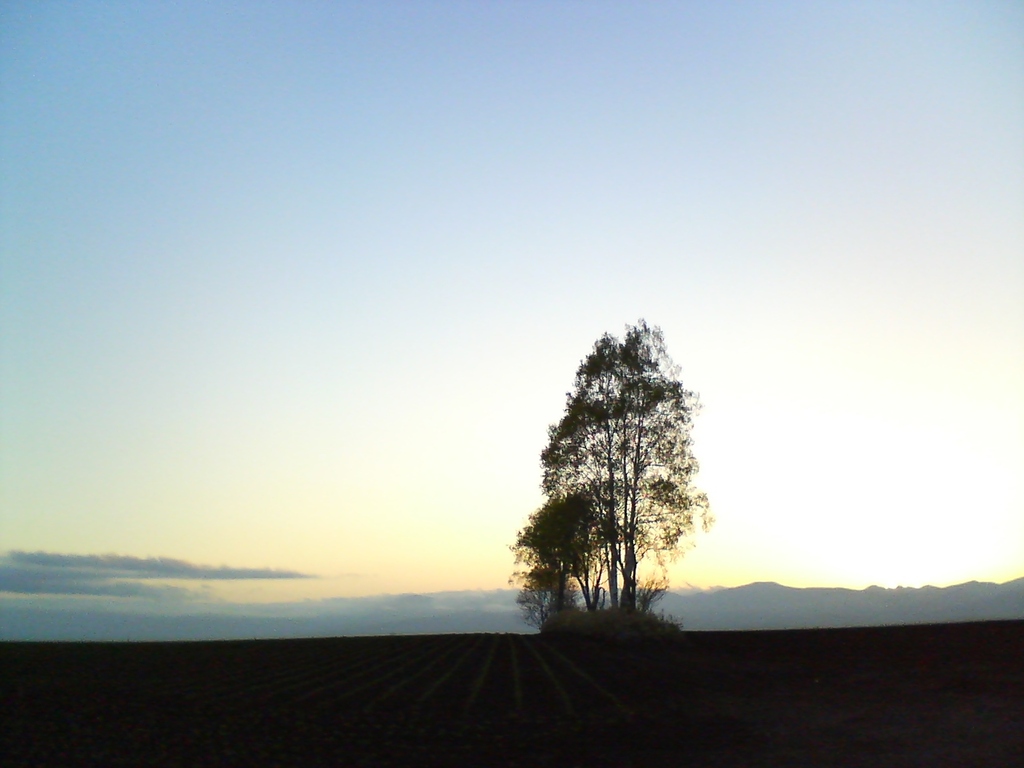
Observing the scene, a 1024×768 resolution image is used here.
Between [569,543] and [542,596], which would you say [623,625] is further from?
[542,596]

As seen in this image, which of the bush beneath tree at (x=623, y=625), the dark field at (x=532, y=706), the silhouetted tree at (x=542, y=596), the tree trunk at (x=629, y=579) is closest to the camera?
the dark field at (x=532, y=706)

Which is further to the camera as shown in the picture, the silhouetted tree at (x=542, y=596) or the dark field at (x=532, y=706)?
the silhouetted tree at (x=542, y=596)

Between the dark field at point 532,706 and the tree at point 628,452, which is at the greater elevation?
the tree at point 628,452

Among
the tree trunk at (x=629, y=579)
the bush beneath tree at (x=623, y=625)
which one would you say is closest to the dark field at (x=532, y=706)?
the bush beneath tree at (x=623, y=625)

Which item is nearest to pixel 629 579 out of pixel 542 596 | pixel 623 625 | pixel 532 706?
pixel 623 625

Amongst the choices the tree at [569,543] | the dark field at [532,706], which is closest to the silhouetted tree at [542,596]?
the tree at [569,543]

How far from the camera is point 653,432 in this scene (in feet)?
122

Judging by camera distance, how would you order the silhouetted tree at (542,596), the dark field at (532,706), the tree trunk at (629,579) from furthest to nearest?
the silhouetted tree at (542,596) < the tree trunk at (629,579) < the dark field at (532,706)

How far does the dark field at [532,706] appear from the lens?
42.0ft

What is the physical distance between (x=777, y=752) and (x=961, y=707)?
17.9 feet

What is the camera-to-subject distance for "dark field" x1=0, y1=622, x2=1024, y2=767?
42.0 feet

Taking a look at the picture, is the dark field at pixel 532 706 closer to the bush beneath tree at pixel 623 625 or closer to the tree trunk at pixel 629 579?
the bush beneath tree at pixel 623 625

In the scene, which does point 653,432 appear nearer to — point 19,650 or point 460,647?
point 460,647

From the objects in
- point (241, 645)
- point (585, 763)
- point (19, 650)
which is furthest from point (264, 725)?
point (241, 645)
